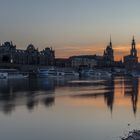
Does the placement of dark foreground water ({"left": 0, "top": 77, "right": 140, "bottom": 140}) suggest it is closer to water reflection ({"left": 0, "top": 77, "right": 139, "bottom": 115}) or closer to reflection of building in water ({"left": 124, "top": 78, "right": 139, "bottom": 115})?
water reflection ({"left": 0, "top": 77, "right": 139, "bottom": 115})

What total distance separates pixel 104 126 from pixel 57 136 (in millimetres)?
4195

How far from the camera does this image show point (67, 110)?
34156 millimetres

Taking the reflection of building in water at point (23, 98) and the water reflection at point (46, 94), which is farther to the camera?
the water reflection at point (46, 94)

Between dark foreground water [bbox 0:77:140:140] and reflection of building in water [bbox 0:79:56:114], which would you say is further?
reflection of building in water [bbox 0:79:56:114]

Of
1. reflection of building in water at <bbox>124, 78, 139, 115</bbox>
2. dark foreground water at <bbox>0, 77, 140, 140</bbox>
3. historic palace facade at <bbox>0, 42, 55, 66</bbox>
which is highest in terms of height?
historic palace facade at <bbox>0, 42, 55, 66</bbox>

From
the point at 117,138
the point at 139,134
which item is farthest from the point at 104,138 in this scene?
the point at 139,134

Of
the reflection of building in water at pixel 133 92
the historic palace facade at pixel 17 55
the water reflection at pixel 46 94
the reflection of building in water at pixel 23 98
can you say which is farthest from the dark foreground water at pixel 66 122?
the historic palace facade at pixel 17 55

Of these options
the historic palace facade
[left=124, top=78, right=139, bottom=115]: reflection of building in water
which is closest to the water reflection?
[left=124, top=78, right=139, bottom=115]: reflection of building in water

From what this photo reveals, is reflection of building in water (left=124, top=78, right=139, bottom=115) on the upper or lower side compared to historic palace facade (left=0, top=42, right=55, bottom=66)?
lower

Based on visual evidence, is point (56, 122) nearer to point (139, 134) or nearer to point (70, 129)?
point (70, 129)

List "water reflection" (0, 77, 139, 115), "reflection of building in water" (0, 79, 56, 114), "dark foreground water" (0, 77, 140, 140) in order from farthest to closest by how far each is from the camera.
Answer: "water reflection" (0, 77, 139, 115) → "reflection of building in water" (0, 79, 56, 114) → "dark foreground water" (0, 77, 140, 140)

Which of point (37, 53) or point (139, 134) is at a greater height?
point (37, 53)

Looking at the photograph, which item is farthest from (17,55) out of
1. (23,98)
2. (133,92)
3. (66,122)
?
(66,122)

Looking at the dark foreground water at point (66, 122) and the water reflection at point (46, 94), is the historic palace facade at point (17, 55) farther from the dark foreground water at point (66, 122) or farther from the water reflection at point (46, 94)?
the dark foreground water at point (66, 122)
